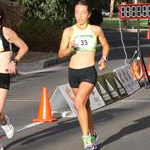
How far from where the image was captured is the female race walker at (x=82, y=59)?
7.91 m

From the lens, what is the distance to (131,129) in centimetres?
998

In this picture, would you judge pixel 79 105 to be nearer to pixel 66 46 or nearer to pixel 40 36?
pixel 66 46

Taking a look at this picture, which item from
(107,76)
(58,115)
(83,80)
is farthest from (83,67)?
(107,76)

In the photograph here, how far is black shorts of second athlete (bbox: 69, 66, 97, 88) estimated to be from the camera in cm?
798

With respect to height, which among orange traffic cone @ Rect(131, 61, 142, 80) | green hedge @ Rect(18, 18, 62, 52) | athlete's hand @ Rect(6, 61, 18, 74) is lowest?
green hedge @ Rect(18, 18, 62, 52)

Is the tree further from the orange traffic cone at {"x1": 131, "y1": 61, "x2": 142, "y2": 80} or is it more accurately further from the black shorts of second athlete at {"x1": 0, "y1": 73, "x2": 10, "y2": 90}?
the black shorts of second athlete at {"x1": 0, "y1": 73, "x2": 10, "y2": 90}

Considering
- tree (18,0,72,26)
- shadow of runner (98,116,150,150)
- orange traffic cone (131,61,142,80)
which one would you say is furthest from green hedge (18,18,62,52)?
shadow of runner (98,116,150,150)

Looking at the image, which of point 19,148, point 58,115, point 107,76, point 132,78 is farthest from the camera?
point 132,78

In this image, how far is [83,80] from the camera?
314 inches

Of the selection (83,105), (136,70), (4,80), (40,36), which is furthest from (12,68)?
(40,36)

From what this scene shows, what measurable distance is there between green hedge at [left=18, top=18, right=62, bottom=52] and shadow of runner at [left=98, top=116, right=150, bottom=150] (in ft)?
56.4

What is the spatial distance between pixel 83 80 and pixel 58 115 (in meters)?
3.70

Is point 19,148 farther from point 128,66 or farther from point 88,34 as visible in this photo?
point 128,66

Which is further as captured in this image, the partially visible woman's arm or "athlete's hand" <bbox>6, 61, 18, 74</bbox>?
the partially visible woman's arm
